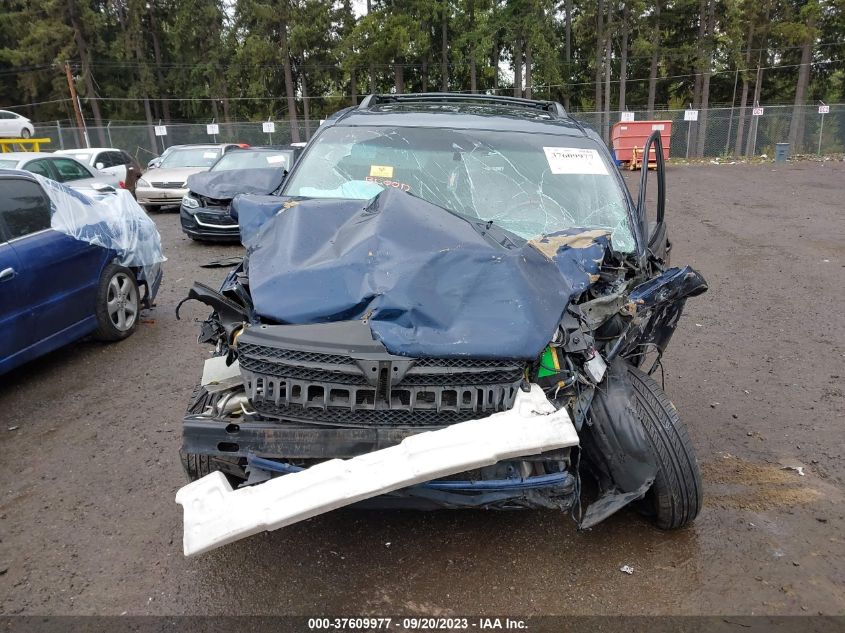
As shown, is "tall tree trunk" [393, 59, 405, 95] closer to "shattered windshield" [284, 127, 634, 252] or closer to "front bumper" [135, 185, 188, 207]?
"front bumper" [135, 185, 188, 207]

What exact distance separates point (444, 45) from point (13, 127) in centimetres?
2664

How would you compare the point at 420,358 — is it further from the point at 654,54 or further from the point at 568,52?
the point at 568,52

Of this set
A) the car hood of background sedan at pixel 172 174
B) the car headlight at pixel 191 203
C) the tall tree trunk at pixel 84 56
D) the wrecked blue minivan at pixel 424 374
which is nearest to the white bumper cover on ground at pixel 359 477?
the wrecked blue minivan at pixel 424 374

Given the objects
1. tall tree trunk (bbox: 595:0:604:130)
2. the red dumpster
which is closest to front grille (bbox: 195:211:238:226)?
the red dumpster

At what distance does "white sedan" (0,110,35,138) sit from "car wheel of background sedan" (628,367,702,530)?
27.6m

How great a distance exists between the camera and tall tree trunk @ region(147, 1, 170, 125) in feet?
134

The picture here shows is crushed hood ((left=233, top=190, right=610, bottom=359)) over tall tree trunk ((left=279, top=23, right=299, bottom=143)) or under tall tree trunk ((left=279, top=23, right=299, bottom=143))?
under

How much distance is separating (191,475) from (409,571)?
1.04 metres

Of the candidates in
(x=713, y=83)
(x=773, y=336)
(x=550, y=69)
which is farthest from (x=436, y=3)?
(x=773, y=336)

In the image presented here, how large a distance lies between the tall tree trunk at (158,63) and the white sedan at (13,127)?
17.2 m

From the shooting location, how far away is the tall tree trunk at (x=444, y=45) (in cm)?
3981

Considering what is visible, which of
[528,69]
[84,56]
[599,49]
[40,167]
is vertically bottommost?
[40,167]

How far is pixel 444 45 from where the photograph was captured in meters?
40.3

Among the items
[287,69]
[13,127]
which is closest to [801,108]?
[287,69]
